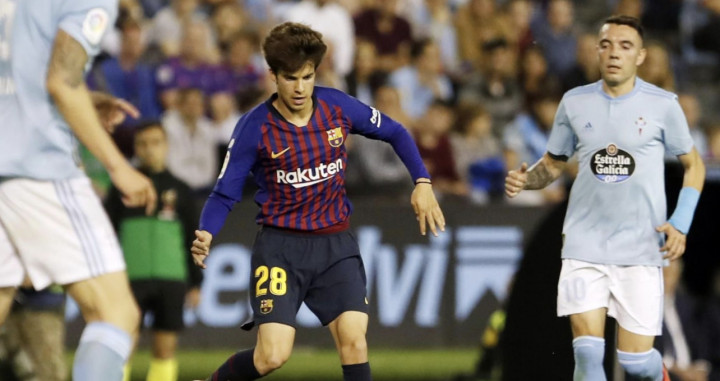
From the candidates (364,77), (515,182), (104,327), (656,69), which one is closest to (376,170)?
(364,77)

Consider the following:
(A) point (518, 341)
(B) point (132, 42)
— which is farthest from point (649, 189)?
(B) point (132, 42)

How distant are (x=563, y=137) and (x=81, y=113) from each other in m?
2.93

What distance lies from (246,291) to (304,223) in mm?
5549

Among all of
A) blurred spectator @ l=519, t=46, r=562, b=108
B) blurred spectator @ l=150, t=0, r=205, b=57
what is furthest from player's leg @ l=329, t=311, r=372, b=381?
blurred spectator @ l=519, t=46, r=562, b=108

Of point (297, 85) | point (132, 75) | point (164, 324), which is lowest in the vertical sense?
point (164, 324)

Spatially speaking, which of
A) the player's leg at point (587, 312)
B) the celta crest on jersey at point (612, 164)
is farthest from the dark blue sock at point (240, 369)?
the celta crest on jersey at point (612, 164)

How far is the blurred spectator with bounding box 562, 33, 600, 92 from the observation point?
47.8ft

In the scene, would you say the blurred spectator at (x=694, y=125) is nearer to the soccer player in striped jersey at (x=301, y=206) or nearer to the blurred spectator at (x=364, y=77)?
the blurred spectator at (x=364, y=77)

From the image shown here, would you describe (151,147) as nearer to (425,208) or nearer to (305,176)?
(305,176)

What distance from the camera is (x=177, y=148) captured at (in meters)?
13.2

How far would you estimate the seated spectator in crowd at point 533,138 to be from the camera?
13773 mm

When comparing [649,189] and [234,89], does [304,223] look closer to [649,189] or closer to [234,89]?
[649,189]

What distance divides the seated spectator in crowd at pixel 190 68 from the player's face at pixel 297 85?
6.70 m

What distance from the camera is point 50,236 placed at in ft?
20.0
